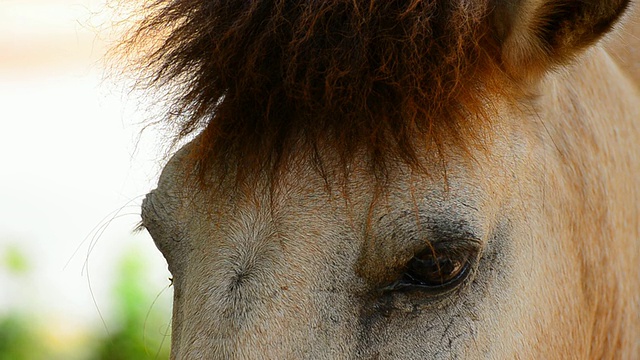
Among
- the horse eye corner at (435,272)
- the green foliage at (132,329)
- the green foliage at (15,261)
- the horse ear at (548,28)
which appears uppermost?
the horse ear at (548,28)

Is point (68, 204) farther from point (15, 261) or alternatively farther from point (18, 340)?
point (18, 340)

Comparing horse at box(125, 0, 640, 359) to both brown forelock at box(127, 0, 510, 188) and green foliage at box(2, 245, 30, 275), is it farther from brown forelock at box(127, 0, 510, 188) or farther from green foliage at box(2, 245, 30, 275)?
green foliage at box(2, 245, 30, 275)

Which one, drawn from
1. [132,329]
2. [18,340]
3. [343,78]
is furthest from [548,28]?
[18,340]

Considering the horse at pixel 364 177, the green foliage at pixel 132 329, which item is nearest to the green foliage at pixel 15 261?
the green foliage at pixel 132 329

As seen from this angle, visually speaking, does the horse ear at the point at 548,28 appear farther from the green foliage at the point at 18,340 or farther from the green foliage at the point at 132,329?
the green foliage at the point at 18,340

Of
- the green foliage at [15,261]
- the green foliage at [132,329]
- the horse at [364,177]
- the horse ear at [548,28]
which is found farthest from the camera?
the green foliage at [15,261]

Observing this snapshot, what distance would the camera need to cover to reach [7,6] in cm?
894

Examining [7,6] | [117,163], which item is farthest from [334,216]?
[7,6]

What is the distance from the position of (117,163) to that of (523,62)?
6.14m

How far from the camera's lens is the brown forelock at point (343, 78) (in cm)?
181

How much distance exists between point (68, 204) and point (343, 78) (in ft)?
19.3

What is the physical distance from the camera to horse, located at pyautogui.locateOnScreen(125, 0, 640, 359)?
5.86 feet

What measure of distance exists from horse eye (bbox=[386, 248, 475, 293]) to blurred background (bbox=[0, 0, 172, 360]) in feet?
2.70

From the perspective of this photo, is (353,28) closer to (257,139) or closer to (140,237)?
(257,139)
